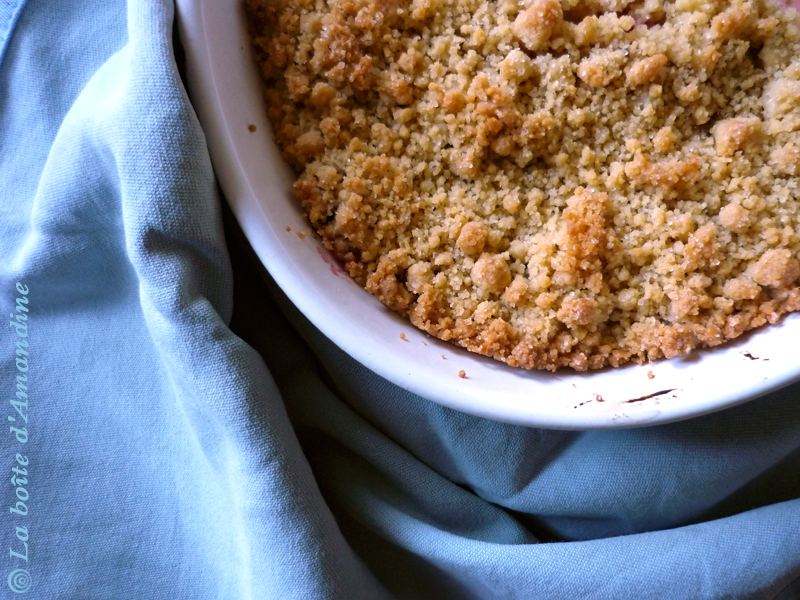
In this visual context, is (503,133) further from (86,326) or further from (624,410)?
(86,326)

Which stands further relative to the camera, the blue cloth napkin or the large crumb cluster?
the blue cloth napkin

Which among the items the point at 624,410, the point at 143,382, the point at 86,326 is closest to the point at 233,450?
the point at 143,382

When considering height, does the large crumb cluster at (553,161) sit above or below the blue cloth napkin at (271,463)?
above

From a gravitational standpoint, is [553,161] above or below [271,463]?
above

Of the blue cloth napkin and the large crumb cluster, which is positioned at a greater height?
the large crumb cluster
